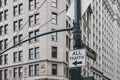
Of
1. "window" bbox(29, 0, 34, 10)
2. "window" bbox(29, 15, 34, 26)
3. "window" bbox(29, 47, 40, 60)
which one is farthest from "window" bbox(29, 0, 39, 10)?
"window" bbox(29, 47, 40, 60)

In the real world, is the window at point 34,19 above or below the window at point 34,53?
above

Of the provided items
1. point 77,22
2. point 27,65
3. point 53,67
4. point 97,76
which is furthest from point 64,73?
point 77,22

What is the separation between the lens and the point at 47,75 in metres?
62.5

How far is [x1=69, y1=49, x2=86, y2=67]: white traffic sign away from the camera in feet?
35.3

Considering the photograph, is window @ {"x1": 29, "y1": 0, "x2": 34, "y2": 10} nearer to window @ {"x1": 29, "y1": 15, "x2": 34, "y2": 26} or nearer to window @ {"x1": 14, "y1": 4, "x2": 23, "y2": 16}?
window @ {"x1": 29, "y1": 15, "x2": 34, "y2": 26}

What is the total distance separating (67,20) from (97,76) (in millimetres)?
29953

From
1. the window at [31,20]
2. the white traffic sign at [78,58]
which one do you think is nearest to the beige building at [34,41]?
the window at [31,20]

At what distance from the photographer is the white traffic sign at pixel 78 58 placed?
10773 mm

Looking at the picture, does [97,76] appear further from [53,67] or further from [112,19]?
[112,19]

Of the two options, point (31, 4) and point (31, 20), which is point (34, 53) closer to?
point (31, 20)

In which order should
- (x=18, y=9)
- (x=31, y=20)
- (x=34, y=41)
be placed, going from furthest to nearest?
(x=18, y=9)
(x=31, y=20)
(x=34, y=41)

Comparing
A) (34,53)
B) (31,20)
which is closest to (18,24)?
(31,20)

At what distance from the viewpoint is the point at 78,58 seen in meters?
10.9

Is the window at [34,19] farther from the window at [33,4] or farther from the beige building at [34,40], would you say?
the window at [33,4]
